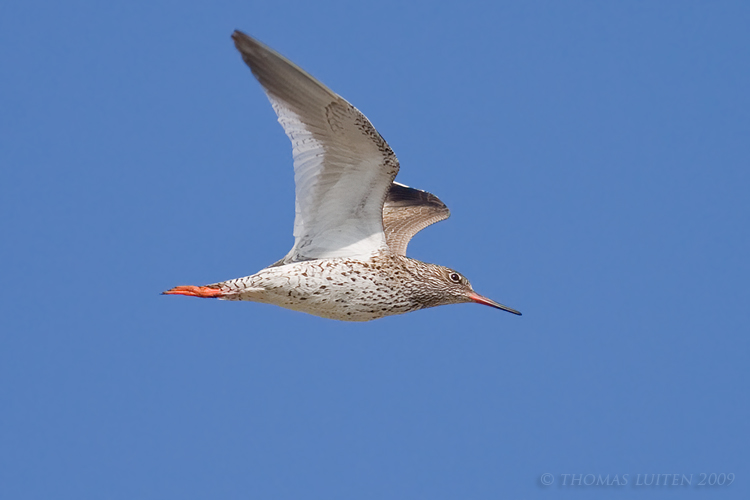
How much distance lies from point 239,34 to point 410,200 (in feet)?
15.8

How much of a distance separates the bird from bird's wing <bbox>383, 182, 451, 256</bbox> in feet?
3.91

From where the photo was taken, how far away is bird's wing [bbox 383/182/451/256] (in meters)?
10.7

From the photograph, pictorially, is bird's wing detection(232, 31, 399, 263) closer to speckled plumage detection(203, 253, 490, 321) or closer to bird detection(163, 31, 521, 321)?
bird detection(163, 31, 521, 321)

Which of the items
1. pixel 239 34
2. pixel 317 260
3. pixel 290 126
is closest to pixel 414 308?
pixel 317 260

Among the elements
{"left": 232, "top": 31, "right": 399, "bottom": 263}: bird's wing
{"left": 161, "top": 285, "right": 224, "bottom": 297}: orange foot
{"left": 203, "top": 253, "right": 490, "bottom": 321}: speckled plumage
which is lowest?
{"left": 161, "top": 285, "right": 224, "bottom": 297}: orange foot

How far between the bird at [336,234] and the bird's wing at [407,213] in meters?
1.19

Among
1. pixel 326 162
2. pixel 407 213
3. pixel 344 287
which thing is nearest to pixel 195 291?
pixel 344 287

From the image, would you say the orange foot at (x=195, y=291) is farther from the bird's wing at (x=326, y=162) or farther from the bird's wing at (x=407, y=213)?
the bird's wing at (x=407, y=213)

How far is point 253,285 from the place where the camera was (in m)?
8.66

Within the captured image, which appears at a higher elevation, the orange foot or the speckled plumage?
the speckled plumage

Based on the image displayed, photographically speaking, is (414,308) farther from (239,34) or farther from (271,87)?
(239,34)

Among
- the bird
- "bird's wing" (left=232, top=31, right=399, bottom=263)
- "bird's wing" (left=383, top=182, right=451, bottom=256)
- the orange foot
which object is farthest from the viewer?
"bird's wing" (left=383, top=182, right=451, bottom=256)

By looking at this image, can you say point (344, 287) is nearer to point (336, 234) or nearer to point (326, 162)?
point (336, 234)

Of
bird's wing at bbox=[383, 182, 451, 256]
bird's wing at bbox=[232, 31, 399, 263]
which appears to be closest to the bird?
bird's wing at bbox=[232, 31, 399, 263]
